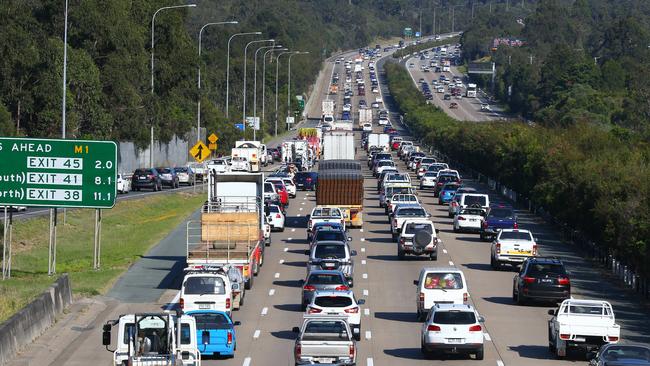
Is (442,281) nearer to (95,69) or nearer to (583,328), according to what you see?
(583,328)

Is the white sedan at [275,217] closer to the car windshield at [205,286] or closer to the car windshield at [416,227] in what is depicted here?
the car windshield at [416,227]

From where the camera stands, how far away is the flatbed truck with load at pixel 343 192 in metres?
61.6

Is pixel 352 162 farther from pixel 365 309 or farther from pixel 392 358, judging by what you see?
pixel 392 358

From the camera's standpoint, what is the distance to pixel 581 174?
2313 inches

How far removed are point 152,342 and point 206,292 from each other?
11141 mm

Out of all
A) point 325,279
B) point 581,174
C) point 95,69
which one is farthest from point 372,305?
point 95,69

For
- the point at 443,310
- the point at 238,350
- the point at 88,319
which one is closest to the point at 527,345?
the point at 443,310

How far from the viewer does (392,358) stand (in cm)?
3103

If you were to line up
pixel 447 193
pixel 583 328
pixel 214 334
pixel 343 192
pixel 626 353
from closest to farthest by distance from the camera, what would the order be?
pixel 626 353
pixel 214 334
pixel 583 328
pixel 343 192
pixel 447 193

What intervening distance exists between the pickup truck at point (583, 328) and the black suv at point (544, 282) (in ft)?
27.3

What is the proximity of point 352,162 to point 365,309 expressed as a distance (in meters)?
31.9

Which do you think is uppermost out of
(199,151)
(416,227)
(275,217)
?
(199,151)

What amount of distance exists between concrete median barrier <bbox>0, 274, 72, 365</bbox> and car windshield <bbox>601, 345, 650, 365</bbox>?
1254 cm

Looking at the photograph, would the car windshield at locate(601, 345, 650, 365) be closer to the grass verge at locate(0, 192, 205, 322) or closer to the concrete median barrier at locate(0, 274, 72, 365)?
the concrete median barrier at locate(0, 274, 72, 365)
